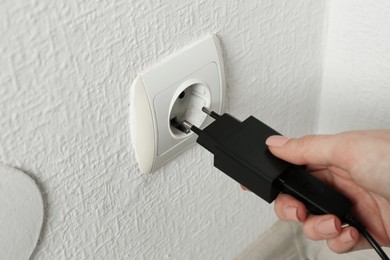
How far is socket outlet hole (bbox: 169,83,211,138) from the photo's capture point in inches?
17.4

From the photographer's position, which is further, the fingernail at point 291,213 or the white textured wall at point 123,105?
the fingernail at point 291,213

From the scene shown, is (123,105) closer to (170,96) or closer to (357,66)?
(170,96)

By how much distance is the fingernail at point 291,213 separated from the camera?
0.45 meters

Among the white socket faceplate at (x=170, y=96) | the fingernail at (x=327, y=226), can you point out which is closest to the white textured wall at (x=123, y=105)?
the white socket faceplate at (x=170, y=96)

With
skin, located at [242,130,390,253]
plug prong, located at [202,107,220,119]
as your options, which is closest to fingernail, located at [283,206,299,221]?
skin, located at [242,130,390,253]

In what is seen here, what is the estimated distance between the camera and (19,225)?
349mm

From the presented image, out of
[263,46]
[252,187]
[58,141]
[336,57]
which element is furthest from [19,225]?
[336,57]

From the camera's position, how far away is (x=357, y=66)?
56 centimetres

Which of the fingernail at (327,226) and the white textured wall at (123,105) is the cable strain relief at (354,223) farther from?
the white textured wall at (123,105)

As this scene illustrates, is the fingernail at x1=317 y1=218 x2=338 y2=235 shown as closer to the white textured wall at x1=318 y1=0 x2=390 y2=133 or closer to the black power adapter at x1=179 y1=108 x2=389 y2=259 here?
the black power adapter at x1=179 y1=108 x2=389 y2=259

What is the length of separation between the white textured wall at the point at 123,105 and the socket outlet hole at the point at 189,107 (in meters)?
0.04

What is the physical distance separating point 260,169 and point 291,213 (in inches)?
2.9

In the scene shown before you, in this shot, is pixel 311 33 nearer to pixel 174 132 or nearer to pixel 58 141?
pixel 174 132

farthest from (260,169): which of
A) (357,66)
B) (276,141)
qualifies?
(357,66)
